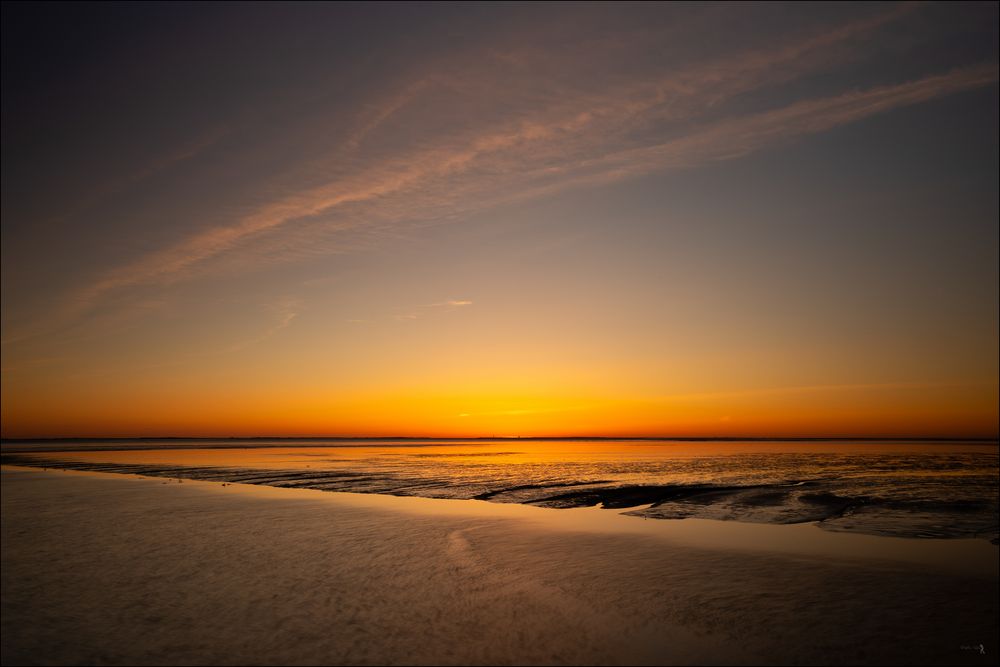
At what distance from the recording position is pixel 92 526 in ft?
64.3

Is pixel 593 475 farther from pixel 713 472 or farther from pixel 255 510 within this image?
pixel 255 510

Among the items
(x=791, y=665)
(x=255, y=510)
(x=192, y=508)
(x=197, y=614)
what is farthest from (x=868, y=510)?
(x=192, y=508)

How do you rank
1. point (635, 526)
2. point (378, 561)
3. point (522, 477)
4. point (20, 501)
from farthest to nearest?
1. point (522, 477)
2. point (20, 501)
3. point (635, 526)
4. point (378, 561)

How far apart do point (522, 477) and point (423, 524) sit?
783 inches

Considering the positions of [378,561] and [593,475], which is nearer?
[378,561]

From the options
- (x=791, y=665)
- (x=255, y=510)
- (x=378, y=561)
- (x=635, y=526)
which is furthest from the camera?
(x=255, y=510)

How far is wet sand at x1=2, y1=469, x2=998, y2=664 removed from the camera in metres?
8.62

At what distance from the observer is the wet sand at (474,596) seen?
28.3 feet
